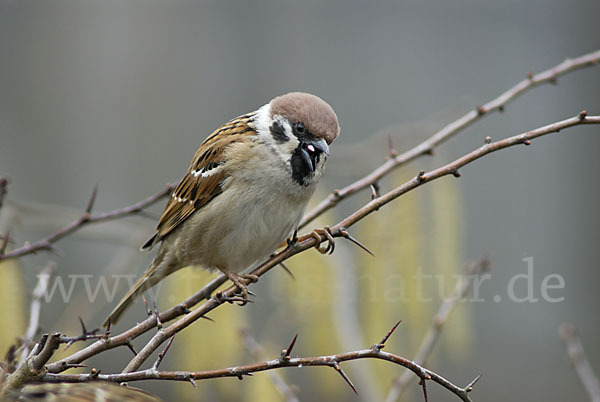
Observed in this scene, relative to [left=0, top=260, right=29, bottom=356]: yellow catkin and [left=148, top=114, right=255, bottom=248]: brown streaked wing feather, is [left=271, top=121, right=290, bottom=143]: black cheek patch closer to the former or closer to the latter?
[left=148, top=114, right=255, bottom=248]: brown streaked wing feather

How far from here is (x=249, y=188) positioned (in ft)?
7.91

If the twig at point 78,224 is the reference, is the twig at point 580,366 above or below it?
below

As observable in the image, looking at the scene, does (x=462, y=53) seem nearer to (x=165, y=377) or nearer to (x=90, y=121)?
(x=90, y=121)

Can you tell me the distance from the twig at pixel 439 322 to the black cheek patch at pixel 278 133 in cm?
72

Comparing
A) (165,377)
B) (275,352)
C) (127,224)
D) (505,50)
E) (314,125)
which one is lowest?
(275,352)

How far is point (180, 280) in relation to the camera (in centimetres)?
232

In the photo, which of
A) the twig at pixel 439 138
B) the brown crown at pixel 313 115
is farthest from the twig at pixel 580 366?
the brown crown at pixel 313 115

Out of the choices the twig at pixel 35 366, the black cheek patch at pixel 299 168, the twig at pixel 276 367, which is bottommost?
the twig at pixel 276 367

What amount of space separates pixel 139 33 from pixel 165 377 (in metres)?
4.45

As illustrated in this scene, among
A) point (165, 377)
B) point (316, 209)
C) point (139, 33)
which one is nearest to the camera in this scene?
point (165, 377)

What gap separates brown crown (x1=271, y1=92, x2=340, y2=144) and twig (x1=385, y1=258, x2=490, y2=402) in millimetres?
607

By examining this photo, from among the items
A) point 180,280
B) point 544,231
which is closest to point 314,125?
point 180,280

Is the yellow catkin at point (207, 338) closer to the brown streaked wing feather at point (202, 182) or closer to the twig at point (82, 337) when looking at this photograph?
the brown streaked wing feather at point (202, 182)

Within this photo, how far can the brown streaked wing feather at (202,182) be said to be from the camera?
8.27 feet
